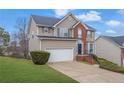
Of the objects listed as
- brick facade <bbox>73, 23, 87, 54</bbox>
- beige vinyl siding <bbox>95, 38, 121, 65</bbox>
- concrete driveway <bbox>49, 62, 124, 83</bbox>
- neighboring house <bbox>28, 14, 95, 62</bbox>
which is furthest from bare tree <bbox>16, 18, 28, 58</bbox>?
beige vinyl siding <bbox>95, 38, 121, 65</bbox>

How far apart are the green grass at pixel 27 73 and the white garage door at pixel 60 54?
328 mm

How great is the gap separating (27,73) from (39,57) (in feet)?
1.58

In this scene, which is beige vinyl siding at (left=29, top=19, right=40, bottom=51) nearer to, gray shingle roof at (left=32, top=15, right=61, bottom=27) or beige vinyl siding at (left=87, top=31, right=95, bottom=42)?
gray shingle roof at (left=32, top=15, right=61, bottom=27)

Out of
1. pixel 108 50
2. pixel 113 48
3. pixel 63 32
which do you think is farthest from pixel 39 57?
pixel 113 48

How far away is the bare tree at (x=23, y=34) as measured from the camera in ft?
39.6

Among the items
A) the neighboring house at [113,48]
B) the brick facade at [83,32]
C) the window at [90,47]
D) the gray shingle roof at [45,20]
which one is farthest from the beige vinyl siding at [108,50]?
the gray shingle roof at [45,20]

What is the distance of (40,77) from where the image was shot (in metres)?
12.1

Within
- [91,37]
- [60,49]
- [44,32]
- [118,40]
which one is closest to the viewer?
[44,32]

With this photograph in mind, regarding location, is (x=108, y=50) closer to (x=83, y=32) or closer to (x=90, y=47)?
(x=90, y=47)

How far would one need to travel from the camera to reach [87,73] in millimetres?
12289

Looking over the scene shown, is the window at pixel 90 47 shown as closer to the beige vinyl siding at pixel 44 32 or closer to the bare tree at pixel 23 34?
the beige vinyl siding at pixel 44 32

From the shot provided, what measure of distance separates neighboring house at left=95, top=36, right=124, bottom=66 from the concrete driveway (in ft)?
1.10

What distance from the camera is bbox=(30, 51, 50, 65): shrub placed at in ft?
39.7
